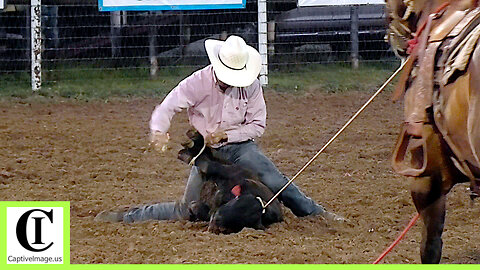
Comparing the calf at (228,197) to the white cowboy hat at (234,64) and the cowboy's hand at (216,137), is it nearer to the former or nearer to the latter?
the cowboy's hand at (216,137)

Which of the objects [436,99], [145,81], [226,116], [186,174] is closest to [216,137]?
[226,116]

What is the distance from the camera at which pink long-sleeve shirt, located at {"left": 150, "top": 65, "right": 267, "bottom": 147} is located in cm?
512

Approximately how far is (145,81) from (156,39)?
0.87m

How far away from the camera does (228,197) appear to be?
5.05 metres

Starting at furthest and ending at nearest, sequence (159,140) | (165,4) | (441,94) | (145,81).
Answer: (145,81), (165,4), (159,140), (441,94)

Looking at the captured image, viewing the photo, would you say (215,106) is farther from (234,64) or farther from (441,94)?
(441,94)

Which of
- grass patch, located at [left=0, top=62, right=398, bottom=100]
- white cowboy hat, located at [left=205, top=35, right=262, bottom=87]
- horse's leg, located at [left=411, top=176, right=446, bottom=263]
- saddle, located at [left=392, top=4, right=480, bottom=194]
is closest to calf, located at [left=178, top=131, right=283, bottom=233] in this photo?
white cowboy hat, located at [left=205, top=35, right=262, bottom=87]

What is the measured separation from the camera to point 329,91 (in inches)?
428

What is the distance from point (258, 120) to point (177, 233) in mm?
891

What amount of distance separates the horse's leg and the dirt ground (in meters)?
0.32

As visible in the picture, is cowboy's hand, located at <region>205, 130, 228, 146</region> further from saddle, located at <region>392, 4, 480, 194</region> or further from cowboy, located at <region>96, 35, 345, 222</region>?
saddle, located at <region>392, 4, 480, 194</region>

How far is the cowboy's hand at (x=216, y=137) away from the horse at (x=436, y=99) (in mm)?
1464

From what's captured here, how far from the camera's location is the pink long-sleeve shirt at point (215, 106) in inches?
202

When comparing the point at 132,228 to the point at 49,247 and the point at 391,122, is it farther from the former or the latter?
the point at 391,122
